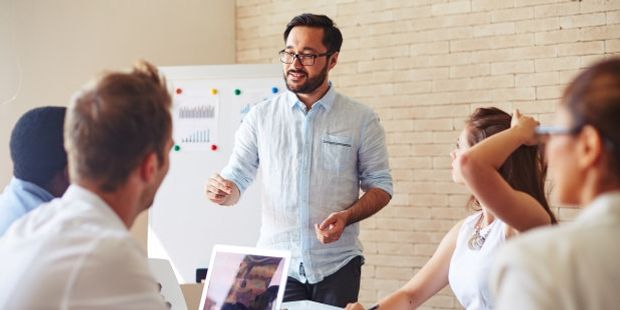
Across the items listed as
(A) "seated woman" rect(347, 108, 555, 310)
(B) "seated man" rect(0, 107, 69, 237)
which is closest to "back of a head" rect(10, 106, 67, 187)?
(B) "seated man" rect(0, 107, 69, 237)

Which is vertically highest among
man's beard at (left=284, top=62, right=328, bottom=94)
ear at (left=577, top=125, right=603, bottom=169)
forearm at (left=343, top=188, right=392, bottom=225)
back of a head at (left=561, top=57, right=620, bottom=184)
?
man's beard at (left=284, top=62, right=328, bottom=94)

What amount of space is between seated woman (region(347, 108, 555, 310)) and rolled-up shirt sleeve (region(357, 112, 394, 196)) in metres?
0.62

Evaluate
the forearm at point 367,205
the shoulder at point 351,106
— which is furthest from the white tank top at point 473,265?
the shoulder at point 351,106

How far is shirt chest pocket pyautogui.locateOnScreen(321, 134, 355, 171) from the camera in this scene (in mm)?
3184

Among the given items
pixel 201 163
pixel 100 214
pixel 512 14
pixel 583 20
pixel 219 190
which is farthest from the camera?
pixel 201 163

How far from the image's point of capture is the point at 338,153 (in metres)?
3.20

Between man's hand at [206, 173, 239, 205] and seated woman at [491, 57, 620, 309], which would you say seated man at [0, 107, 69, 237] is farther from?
seated woman at [491, 57, 620, 309]

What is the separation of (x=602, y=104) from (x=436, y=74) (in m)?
3.69

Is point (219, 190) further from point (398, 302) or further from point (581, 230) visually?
point (581, 230)

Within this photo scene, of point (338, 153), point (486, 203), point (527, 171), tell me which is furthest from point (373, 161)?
point (486, 203)

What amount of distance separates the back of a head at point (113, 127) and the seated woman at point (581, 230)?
68 centimetres

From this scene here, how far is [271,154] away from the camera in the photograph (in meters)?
3.25

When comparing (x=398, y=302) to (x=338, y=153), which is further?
(x=338, y=153)

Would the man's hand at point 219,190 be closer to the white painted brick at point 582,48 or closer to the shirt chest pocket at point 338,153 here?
the shirt chest pocket at point 338,153
